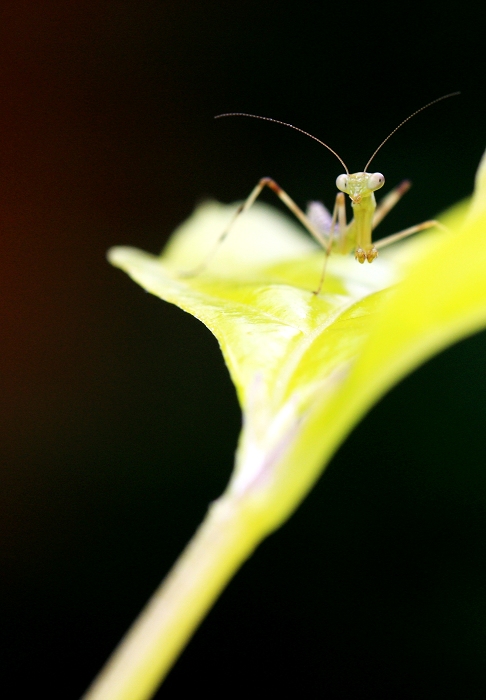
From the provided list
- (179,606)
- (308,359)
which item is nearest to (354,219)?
(308,359)

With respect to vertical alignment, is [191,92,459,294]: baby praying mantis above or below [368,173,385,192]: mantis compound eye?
below

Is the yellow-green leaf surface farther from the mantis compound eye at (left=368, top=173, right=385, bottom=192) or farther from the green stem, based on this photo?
the mantis compound eye at (left=368, top=173, right=385, bottom=192)

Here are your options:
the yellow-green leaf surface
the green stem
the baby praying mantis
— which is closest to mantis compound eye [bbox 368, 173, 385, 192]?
the baby praying mantis

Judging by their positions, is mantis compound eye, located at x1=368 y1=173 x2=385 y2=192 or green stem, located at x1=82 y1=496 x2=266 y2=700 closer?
green stem, located at x1=82 y1=496 x2=266 y2=700

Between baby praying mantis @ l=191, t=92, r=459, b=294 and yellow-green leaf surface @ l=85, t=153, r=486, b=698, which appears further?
baby praying mantis @ l=191, t=92, r=459, b=294

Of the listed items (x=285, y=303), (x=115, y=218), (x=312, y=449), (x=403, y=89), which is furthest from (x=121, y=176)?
Answer: (x=312, y=449)

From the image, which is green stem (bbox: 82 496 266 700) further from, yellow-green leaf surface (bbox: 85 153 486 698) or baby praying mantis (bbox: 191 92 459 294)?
baby praying mantis (bbox: 191 92 459 294)

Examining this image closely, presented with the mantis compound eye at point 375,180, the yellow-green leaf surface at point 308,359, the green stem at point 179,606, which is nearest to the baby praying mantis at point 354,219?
the mantis compound eye at point 375,180

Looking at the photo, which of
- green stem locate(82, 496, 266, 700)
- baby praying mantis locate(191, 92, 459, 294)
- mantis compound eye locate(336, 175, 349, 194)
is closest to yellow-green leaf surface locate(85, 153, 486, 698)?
green stem locate(82, 496, 266, 700)

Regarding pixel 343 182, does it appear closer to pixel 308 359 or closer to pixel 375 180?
pixel 375 180
